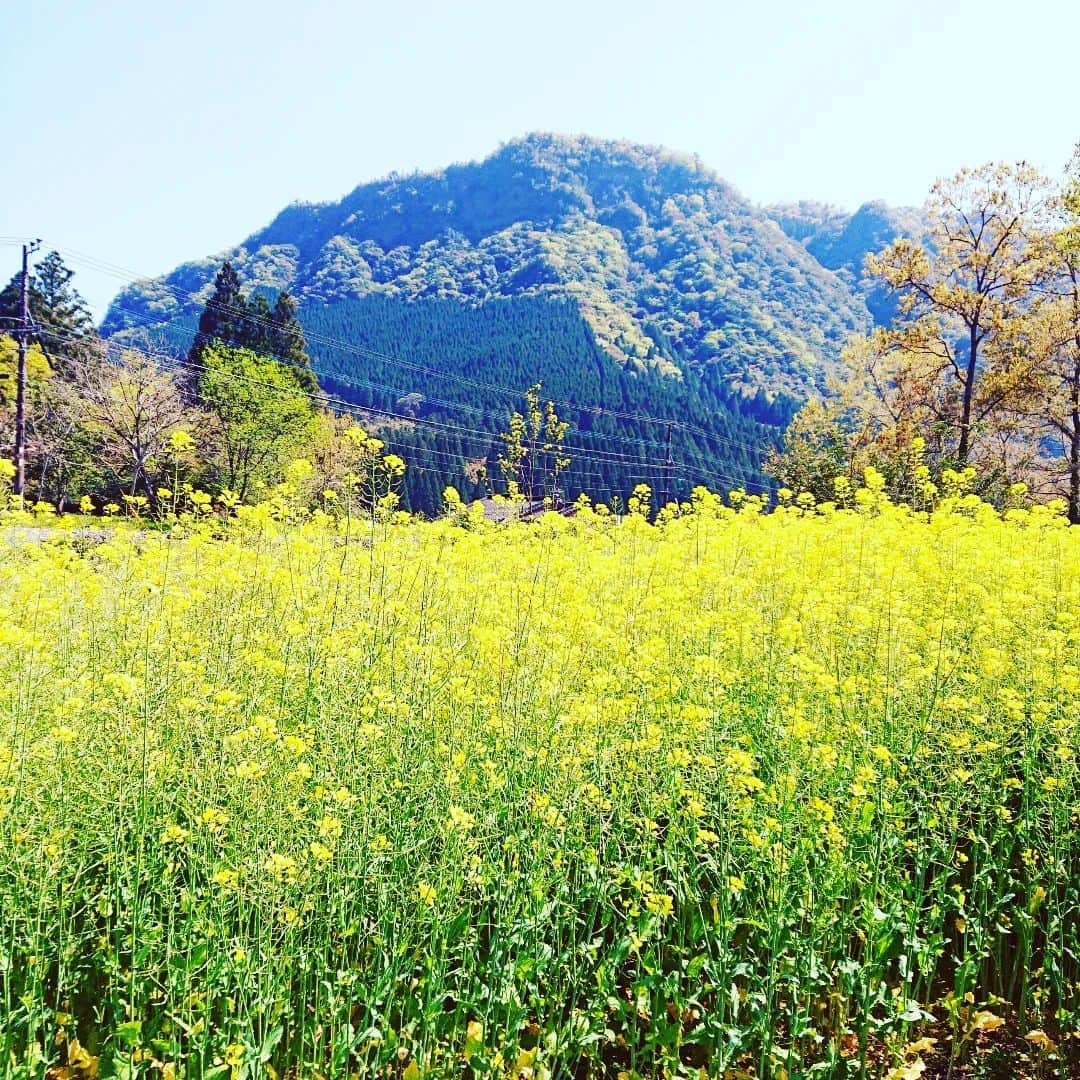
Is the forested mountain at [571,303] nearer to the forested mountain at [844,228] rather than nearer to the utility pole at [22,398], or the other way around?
the forested mountain at [844,228]

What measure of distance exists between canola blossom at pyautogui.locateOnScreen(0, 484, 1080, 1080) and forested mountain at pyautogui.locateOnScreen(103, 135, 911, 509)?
38.3 m

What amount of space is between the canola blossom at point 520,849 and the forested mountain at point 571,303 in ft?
126

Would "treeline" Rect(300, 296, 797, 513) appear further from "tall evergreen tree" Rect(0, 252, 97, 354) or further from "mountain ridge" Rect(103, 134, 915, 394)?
"tall evergreen tree" Rect(0, 252, 97, 354)

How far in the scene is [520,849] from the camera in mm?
2877

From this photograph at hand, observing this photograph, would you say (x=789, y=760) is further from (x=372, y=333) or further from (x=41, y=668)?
(x=372, y=333)

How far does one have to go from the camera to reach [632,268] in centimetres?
13575

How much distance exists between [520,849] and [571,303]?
4631 inches

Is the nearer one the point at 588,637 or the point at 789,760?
the point at 789,760

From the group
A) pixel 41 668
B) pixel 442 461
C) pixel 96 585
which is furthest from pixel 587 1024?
pixel 442 461

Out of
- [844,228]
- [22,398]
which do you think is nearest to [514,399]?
[22,398]

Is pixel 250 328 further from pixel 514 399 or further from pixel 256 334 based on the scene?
pixel 514 399

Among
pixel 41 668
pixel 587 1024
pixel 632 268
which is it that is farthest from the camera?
pixel 632 268

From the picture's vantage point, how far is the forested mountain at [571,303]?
2948 inches

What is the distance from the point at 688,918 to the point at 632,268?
141 m
